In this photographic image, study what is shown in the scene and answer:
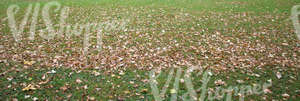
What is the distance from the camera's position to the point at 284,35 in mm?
7367

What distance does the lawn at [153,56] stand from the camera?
14.2 feet

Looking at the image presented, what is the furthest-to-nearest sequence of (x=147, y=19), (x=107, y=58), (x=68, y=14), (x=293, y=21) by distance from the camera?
(x=68, y=14) → (x=147, y=19) → (x=293, y=21) → (x=107, y=58)

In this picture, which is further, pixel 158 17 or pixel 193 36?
pixel 158 17

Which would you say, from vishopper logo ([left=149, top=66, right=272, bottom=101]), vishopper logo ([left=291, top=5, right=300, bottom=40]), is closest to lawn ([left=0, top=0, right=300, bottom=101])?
vishopper logo ([left=149, top=66, right=272, bottom=101])

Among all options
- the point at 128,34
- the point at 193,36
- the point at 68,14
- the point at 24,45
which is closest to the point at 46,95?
the point at 24,45

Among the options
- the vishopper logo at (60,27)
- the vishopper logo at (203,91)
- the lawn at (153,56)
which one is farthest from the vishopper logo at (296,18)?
the vishopper logo at (60,27)

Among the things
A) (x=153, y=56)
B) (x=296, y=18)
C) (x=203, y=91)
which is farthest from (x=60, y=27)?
(x=296, y=18)

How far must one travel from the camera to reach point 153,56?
5867 mm

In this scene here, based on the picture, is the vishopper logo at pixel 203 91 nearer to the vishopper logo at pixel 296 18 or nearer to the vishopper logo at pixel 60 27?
the vishopper logo at pixel 60 27

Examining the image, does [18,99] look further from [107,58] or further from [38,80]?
[107,58]

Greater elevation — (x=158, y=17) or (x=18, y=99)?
(x=158, y=17)

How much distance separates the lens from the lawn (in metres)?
4.32

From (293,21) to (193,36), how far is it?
4.78 metres

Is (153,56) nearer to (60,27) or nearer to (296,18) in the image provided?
(60,27)
